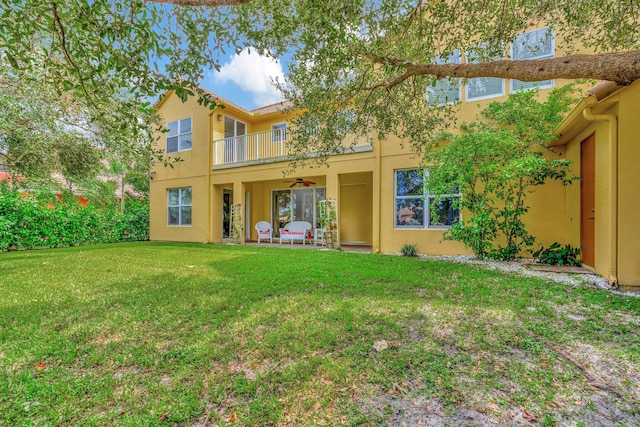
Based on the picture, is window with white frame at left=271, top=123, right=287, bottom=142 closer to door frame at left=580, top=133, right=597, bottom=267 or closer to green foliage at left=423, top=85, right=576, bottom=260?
green foliage at left=423, top=85, right=576, bottom=260

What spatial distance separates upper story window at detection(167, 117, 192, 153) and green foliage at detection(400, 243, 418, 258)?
36.1ft

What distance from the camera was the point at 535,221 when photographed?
25.1 feet

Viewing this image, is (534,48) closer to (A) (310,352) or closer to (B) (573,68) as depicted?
(B) (573,68)

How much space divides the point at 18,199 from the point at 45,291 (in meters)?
9.52

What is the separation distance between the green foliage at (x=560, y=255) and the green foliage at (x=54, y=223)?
17.3m

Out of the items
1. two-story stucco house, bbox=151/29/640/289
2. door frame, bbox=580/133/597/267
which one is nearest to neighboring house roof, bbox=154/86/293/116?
two-story stucco house, bbox=151/29/640/289

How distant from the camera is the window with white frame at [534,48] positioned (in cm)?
757

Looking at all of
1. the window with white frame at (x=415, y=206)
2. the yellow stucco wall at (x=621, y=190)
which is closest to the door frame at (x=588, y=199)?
the yellow stucco wall at (x=621, y=190)

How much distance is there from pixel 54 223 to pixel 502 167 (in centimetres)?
1651

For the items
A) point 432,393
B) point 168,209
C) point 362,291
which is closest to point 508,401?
point 432,393

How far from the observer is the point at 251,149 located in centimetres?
1280

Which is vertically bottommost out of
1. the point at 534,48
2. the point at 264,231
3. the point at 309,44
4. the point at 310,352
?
the point at 310,352

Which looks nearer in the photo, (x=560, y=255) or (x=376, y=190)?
(x=560, y=255)

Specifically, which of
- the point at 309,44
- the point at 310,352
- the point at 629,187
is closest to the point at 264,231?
the point at 309,44
